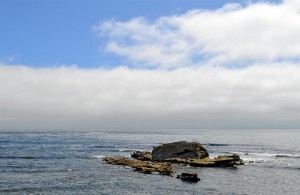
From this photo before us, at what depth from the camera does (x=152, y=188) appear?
60.9 metres

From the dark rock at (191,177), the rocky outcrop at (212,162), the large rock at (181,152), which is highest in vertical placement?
the large rock at (181,152)

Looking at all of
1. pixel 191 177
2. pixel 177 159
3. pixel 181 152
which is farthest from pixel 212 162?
pixel 191 177

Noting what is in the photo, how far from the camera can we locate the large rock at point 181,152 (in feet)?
324

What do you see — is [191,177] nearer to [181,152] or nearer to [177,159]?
[177,159]

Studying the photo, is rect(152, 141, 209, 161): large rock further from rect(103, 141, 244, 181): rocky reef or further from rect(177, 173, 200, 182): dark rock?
rect(177, 173, 200, 182): dark rock

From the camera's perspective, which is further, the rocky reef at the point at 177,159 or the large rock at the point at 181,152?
the large rock at the point at 181,152

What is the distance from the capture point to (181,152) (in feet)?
325

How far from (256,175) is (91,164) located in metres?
38.4

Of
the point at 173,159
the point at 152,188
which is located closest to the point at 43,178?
the point at 152,188

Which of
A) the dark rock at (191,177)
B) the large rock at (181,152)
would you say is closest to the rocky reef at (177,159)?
the large rock at (181,152)

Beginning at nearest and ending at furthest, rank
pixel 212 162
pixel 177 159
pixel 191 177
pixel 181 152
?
pixel 191 177
pixel 212 162
pixel 177 159
pixel 181 152

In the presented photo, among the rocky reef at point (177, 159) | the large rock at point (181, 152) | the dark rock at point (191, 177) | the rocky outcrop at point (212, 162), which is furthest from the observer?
the large rock at point (181, 152)

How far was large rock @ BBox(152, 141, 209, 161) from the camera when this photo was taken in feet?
324

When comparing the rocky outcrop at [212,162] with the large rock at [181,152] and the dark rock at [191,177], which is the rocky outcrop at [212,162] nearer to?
the large rock at [181,152]
